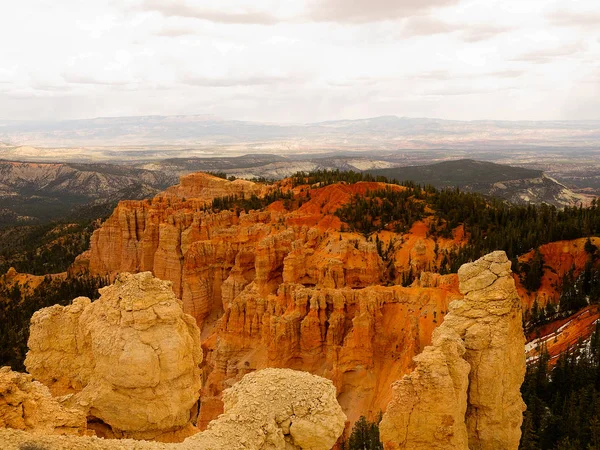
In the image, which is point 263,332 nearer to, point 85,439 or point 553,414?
point 553,414

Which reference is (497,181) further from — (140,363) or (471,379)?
(140,363)

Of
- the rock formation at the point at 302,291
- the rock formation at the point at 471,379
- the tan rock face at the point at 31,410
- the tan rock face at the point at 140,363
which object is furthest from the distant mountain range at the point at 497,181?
the tan rock face at the point at 31,410

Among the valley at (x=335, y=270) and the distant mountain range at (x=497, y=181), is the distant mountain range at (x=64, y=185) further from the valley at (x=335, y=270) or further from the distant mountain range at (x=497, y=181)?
the valley at (x=335, y=270)

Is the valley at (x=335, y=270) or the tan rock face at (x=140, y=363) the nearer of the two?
the tan rock face at (x=140, y=363)

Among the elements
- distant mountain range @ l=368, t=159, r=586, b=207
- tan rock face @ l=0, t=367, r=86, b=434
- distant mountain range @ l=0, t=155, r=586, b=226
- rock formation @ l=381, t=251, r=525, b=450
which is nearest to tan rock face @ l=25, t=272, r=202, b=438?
tan rock face @ l=0, t=367, r=86, b=434

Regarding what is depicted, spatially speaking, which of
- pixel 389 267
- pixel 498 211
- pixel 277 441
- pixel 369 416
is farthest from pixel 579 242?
pixel 277 441

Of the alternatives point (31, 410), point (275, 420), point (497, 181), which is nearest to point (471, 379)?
point (275, 420)

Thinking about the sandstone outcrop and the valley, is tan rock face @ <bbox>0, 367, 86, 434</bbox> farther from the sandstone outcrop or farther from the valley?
the valley
